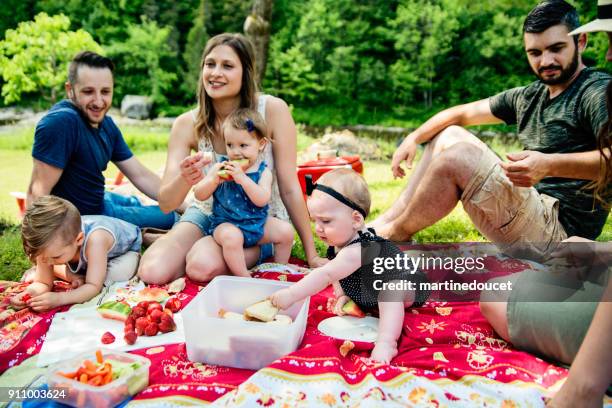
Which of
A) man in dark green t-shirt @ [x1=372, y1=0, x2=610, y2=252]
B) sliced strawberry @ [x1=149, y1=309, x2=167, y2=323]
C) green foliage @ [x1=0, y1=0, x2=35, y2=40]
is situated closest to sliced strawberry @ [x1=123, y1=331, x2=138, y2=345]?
sliced strawberry @ [x1=149, y1=309, x2=167, y2=323]

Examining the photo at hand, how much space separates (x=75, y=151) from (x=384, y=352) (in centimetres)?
208

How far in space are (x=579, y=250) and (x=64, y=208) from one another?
2293 mm

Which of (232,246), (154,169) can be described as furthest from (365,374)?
(154,169)

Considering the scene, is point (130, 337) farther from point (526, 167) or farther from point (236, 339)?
point (526, 167)

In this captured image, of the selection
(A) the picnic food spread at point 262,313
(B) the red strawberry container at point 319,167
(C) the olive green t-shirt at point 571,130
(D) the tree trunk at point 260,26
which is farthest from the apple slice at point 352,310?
(D) the tree trunk at point 260,26

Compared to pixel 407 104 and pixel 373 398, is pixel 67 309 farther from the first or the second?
pixel 407 104

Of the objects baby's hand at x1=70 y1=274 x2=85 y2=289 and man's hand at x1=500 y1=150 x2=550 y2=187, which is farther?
baby's hand at x1=70 y1=274 x2=85 y2=289

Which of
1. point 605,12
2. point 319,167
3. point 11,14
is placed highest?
point 11,14

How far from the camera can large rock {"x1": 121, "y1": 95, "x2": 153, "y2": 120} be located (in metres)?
12.1

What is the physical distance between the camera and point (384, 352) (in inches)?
76.9

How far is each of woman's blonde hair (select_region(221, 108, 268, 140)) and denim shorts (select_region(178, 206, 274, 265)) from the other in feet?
2.10

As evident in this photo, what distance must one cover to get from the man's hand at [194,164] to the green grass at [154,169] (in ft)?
3.44

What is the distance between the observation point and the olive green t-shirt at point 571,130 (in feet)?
8.16

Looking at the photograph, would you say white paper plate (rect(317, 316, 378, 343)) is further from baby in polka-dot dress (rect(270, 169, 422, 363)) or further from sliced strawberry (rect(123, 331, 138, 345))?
sliced strawberry (rect(123, 331, 138, 345))
